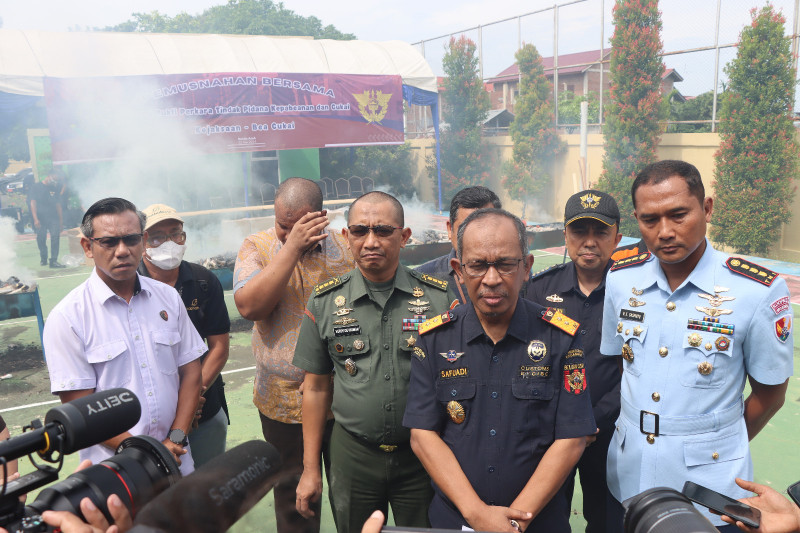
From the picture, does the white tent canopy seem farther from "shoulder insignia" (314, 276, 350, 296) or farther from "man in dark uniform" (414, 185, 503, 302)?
"shoulder insignia" (314, 276, 350, 296)

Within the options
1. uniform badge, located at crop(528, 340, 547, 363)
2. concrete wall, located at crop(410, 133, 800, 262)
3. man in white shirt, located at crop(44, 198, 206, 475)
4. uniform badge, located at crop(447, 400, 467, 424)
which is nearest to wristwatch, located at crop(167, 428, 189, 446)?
man in white shirt, located at crop(44, 198, 206, 475)

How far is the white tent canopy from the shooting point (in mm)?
12648

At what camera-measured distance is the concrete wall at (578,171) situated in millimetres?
11906

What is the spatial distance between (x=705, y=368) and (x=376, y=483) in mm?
1268

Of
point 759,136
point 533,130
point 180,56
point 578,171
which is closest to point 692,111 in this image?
point 578,171

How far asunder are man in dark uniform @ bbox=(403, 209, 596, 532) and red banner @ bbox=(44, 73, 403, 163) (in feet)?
41.3

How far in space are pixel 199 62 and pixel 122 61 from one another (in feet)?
6.14

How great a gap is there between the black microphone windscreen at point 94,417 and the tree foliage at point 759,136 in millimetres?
12741

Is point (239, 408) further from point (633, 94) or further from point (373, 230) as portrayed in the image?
point (633, 94)

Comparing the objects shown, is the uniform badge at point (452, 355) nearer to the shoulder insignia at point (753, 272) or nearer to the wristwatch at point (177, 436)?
the shoulder insignia at point (753, 272)

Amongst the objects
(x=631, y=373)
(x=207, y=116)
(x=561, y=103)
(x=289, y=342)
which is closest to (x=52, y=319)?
(x=289, y=342)

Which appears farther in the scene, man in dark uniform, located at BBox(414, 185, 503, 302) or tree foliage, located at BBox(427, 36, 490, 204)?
tree foliage, located at BBox(427, 36, 490, 204)

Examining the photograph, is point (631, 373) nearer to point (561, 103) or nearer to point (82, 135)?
point (82, 135)

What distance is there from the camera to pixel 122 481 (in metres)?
1.40
